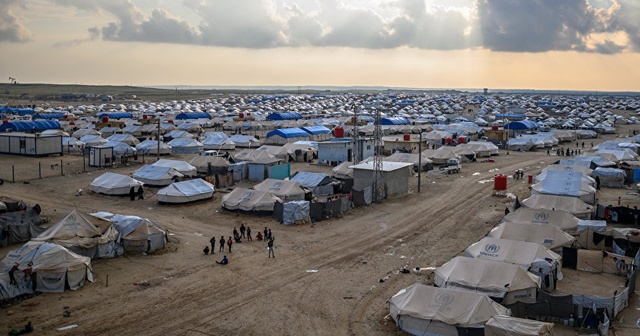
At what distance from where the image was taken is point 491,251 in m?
21.4

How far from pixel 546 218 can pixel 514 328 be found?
1317cm

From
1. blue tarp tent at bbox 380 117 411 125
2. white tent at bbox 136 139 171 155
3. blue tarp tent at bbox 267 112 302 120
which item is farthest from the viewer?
blue tarp tent at bbox 267 112 302 120

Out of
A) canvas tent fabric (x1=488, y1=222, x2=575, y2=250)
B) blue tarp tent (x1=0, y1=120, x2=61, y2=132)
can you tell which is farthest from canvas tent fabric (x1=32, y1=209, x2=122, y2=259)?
blue tarp tent (x1=0, y1=120, x2=61, y2=132)

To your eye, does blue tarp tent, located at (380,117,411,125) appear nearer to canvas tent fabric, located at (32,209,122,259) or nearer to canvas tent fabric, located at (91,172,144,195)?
canvas tent fabric, located at (91,172,144,195)

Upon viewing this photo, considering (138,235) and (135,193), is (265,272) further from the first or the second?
(135,193)

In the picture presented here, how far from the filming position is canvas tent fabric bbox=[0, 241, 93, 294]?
1939cm

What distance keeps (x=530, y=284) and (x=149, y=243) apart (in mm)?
14738

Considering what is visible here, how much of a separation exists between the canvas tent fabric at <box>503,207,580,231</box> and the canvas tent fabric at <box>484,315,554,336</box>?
39.2ft

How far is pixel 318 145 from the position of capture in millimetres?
50969

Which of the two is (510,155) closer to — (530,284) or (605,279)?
(605,279)

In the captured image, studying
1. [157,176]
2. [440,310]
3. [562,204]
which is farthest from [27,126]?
[440,310]

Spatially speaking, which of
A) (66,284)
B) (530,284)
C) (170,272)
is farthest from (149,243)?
(530,284)

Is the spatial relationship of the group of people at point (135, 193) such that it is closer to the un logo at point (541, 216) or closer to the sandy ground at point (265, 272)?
the sandy ground at point (265, 272)

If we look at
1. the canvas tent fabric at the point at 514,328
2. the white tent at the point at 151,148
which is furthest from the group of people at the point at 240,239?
the white tent at the point at 151,148
